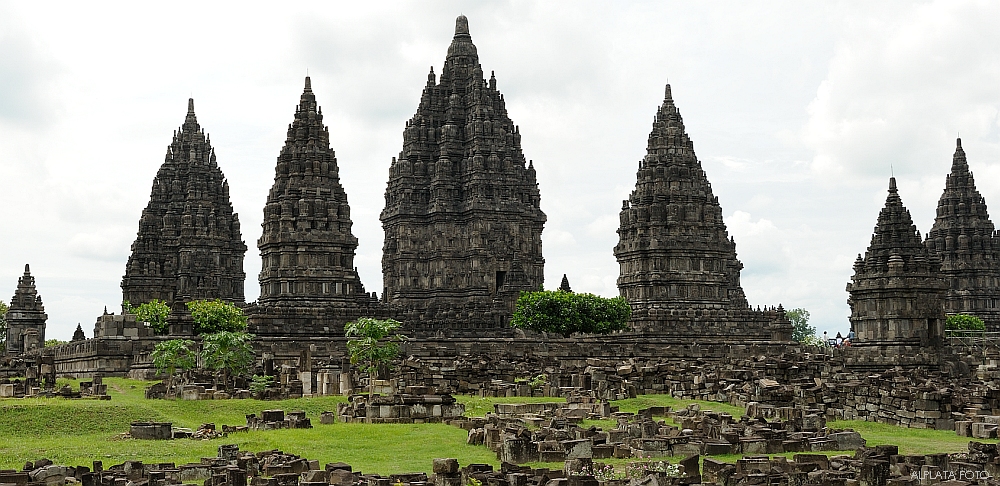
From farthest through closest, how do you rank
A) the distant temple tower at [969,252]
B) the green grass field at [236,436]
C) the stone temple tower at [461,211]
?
the distant temple tower at [969,252] < the stone temple tower at [461,211] < the green grass field at [236,436]

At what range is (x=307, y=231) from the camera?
205 feet

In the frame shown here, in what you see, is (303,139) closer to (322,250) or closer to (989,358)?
(322,250)

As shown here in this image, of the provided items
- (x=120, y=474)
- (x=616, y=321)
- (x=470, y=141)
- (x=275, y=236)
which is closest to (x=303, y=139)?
(x=275, y=236)

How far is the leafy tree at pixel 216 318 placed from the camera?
202 ft

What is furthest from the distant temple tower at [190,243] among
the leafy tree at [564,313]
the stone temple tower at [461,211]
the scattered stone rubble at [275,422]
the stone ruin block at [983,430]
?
the stone ruin block at [983,430]

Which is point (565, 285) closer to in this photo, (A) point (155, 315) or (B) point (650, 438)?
(A) point (155, 315)

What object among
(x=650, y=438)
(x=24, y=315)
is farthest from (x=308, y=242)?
(x=650, y=438)

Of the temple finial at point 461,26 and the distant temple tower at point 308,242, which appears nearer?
the distant temple tower at point 308,242

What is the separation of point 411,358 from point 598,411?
1890 cm

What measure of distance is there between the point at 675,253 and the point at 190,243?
30771mm

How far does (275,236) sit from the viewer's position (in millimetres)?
62875

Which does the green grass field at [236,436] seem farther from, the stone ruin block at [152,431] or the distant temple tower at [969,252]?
the distant temple tower at [969,252]

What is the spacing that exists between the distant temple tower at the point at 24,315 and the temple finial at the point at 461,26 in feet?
97.8

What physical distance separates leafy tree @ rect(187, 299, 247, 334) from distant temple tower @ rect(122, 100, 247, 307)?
1489 cm
